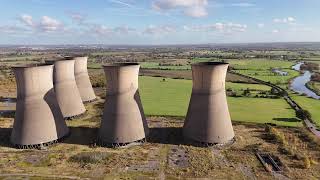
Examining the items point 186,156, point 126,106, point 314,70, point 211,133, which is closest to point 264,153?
point 211,133

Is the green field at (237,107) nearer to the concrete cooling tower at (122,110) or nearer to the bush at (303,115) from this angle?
the bush at (303,115)

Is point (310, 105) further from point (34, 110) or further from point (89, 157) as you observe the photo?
point (34, 110)

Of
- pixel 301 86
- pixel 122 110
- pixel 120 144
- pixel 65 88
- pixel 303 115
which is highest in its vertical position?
pixel 65 88

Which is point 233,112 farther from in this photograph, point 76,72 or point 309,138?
point 76,72

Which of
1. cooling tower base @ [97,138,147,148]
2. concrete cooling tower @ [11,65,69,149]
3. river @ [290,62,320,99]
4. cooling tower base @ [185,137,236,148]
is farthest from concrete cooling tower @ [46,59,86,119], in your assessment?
river @ [290,62,320,99]

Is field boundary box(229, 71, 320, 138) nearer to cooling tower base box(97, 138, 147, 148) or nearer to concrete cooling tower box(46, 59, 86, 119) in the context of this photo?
cooling tower base box(97, 138, 147, 148)

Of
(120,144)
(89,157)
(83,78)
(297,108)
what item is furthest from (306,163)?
(83,78)
